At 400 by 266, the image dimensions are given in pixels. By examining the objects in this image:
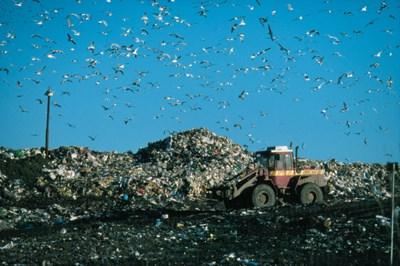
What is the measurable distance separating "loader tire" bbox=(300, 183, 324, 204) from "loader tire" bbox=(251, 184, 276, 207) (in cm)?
102

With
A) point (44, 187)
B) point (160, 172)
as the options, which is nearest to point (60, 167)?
point (44, 187)

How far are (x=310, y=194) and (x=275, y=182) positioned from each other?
1.27 metres

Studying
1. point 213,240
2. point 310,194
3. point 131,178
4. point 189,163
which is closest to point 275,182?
point 310,194

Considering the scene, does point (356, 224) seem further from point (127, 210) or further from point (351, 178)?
point (351, 178)

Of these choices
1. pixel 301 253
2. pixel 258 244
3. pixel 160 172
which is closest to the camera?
pixel 301 253

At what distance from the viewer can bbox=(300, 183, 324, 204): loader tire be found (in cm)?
1576

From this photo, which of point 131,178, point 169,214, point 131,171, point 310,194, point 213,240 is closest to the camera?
point 213,240

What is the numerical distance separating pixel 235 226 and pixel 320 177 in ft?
19.4

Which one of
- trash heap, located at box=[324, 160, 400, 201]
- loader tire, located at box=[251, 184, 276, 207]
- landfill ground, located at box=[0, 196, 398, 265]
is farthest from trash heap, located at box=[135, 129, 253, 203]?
landfill ground, located at box=[0, 196, 398, 265]

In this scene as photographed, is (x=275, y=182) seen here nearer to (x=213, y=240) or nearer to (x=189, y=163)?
(x=213, y=240)

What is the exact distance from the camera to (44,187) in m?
19.5

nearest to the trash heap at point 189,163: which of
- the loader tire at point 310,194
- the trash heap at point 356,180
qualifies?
the loader tire at point 310,194

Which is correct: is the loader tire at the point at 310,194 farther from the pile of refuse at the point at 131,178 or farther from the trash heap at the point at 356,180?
the trash heap at the point at 356,180

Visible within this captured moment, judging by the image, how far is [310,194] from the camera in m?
16.0
